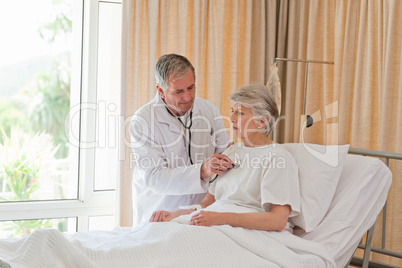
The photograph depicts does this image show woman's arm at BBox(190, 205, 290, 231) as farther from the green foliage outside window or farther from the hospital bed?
the green foliage outside window

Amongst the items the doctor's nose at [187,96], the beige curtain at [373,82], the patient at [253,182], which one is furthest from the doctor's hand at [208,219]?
the beige curtain at [373,82]

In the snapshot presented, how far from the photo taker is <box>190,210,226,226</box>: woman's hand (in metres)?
1.95

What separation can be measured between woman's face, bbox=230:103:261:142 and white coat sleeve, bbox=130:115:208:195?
0.31 m

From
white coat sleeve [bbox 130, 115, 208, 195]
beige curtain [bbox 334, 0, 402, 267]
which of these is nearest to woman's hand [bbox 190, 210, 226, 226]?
white coat sleeve [bbox 130, 115, 208, 195]

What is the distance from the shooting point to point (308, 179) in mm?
2145

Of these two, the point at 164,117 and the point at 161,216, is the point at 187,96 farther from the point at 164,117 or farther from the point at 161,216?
the point at 161,216

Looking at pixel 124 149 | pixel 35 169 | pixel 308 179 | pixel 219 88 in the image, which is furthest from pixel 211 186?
pixel 35 169

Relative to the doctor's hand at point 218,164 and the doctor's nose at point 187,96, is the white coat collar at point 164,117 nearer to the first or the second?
the doctor's nose at point 187,96

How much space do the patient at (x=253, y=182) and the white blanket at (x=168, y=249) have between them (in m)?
0.07

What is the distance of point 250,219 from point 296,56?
2283 millimetres

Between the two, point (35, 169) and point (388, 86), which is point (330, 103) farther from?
point (35, 169)

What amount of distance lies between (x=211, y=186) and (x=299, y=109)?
1.68 metres

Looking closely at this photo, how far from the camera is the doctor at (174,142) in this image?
94.0 inches

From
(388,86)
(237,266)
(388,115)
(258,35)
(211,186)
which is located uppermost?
(258,35)
